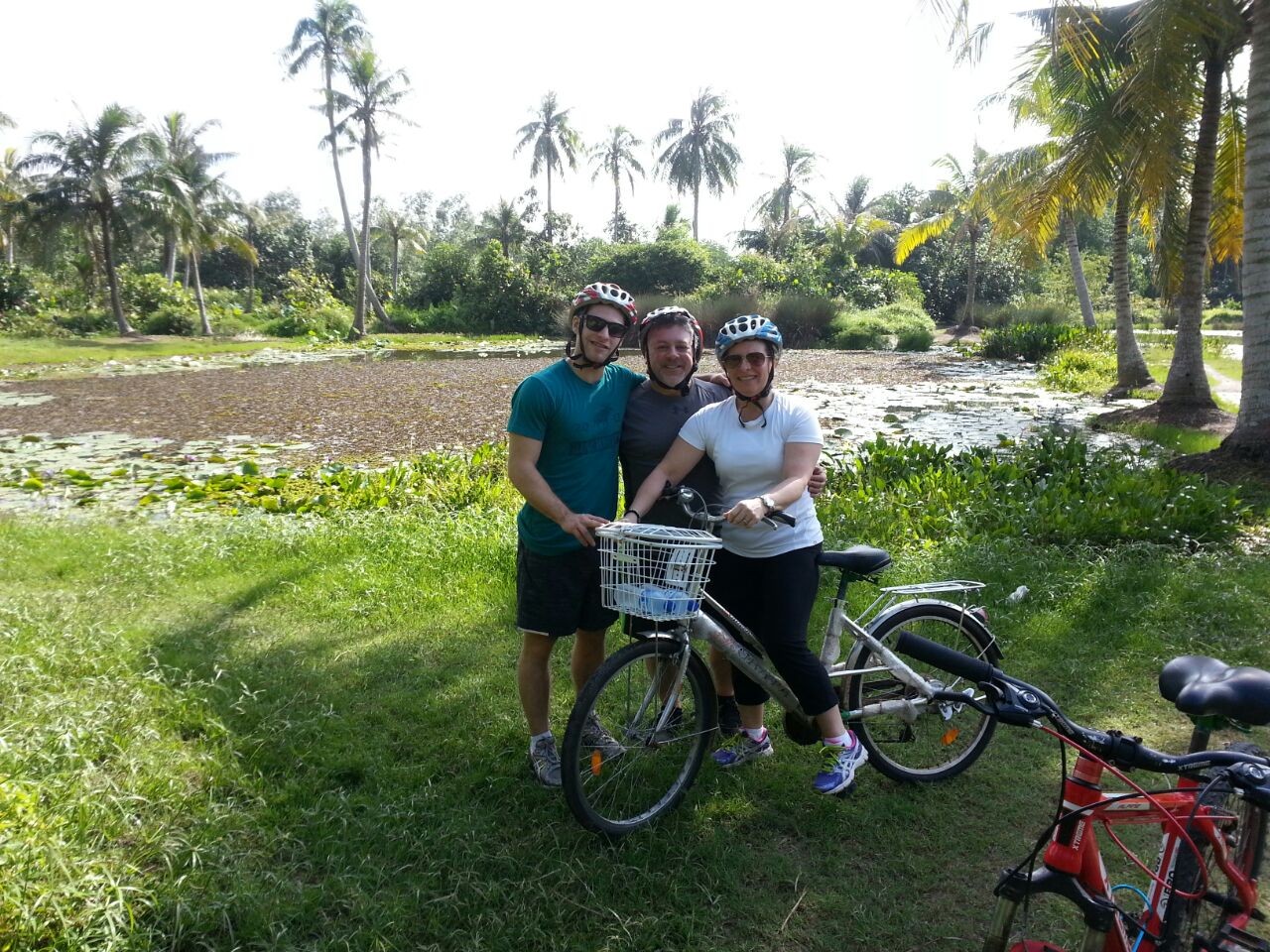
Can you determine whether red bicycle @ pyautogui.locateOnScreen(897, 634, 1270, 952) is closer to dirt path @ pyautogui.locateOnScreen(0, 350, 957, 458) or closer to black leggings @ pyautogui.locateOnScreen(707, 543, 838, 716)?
black leggings @ pyautogui.locateOnScreen(707, 543, 838, 716)

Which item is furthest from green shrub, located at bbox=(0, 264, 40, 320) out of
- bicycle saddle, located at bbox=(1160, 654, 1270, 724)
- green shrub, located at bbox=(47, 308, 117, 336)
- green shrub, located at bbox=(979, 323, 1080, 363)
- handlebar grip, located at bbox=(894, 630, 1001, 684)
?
bicycle saddle, located at bbox=(1160, 654, 1270, 724)

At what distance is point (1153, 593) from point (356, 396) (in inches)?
546

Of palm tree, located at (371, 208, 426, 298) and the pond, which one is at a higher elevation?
palm tree, located at (371, 208, 426, 298)

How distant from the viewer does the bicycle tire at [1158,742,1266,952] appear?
152cm

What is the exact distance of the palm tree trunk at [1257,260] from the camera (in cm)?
745

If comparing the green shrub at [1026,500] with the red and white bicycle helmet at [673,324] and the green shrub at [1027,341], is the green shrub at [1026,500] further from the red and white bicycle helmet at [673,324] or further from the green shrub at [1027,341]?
the green shrub at [1027,341]

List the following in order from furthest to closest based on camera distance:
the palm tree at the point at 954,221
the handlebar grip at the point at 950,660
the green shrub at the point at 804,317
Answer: the green shrub at the point at 804,317
the palm tree at the point at 954,221
the handlebar grip at the point at 950,660

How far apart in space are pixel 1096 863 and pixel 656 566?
1.34 metres

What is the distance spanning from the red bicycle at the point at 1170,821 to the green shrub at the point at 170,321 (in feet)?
129

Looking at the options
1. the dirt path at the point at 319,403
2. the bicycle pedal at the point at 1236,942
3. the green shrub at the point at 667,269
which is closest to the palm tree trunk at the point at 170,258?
the green shrub at the point at 667,269

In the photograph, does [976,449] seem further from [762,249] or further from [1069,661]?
[762,249]

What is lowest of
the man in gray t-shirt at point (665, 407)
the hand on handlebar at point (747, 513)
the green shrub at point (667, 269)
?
the hand on handlebar at point (747, 513)

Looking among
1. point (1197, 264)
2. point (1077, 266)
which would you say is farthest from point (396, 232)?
point (1197, 264)

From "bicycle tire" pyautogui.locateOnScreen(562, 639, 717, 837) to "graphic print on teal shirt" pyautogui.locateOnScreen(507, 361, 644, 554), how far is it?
500mm
